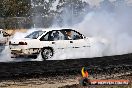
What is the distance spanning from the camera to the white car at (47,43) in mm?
14797

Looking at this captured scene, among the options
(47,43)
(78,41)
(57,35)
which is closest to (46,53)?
(47,43)

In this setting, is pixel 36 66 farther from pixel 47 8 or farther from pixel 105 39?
pixel 47 8

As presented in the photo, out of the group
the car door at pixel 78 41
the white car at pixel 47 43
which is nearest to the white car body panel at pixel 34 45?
the white car at pixel 47 43

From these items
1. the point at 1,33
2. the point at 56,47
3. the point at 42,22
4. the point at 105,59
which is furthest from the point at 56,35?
the point at 42,22

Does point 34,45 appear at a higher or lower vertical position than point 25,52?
higher

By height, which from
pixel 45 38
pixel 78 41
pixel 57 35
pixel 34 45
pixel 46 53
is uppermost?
pixel 57 35

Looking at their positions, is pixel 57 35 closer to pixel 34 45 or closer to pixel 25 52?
pixel 34 45

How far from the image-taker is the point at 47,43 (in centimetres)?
1502

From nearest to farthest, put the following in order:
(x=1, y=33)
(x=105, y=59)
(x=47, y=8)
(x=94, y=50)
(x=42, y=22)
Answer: (x=105, y=59) → (x=94, y=50) → (x=1, y=33) → (x=42, y=22) → (x=47, y=8)

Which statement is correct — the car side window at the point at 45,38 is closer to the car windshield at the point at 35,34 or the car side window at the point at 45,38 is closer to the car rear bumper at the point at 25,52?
the car windshield at the point at 35,34

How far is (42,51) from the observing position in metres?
14.9

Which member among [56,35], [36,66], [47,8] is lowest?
[36,66]

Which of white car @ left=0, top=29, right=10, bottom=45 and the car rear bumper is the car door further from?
white car @ left=0, top=29, right=10, bottom=45

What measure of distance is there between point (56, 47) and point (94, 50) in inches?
70.8
